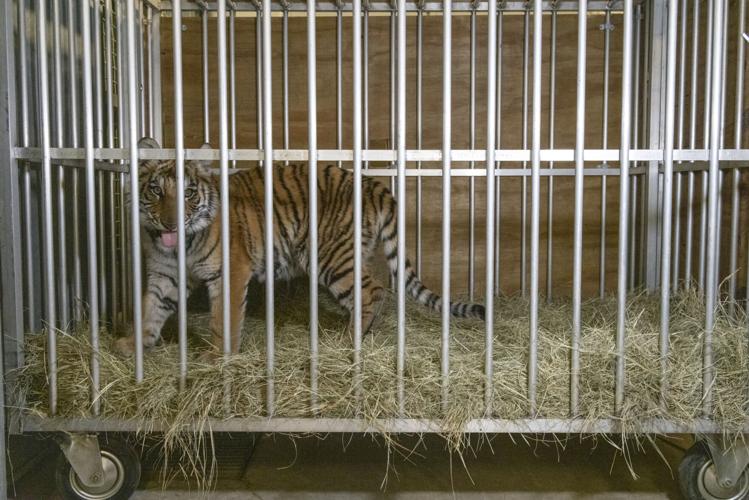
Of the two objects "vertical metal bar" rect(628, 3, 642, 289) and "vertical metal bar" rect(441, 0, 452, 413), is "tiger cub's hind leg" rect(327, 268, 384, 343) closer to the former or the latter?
"vertical metal bar" rect(441, 0, 452, 413)

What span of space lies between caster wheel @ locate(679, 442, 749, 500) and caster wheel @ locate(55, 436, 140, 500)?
2066 mm

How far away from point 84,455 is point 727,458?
2.33 m

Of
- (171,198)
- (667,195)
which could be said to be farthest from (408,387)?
(171,198)

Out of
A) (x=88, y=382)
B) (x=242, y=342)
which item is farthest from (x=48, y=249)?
(x=242, y=342)

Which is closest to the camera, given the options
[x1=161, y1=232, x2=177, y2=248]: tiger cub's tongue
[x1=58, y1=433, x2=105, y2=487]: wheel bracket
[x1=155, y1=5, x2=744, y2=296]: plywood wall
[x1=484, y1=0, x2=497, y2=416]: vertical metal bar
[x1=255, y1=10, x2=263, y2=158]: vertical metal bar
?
[x1=484, y1=0, x2=497, y2=416]: vertical metal bar

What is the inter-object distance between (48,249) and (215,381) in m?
0.75

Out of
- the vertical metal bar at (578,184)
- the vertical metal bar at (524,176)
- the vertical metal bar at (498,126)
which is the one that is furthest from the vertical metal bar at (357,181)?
the vertical metal bar at (524,176)

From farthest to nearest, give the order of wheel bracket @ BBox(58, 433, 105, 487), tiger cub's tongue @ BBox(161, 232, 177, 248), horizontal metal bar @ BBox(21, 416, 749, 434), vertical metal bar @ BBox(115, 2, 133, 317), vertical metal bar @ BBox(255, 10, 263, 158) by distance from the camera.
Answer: vertical metal bar @ BBox(255, 10, 263, 158) → vertical metal bar @ BBox(115, 2, 133, 317) → tiger cub's tongue @ BBox(161, 232, 177, 248) → wheel bracket @ BBox(58, 433, 105, 487) → horizontal metal bar @ BBox(21, 416, 749, 434)

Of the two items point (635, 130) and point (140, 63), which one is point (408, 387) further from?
point (140, 63)

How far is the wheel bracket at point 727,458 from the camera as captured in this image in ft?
8.20

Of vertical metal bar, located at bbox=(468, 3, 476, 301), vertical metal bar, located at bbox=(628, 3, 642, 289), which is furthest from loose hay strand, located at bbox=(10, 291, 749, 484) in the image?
vertical metal bar, located at bbox=(468, 3, 476, 301)

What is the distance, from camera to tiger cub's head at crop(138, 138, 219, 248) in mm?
3059

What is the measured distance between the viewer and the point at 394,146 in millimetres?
3695

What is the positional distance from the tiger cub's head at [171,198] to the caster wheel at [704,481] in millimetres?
2242
